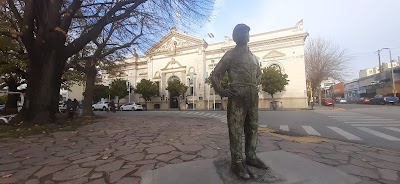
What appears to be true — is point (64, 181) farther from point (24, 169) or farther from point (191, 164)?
point (191, 164)

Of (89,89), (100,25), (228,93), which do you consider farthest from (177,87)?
(228,93)

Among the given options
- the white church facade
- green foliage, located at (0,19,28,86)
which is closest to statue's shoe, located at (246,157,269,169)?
green foliage, located at (0,19,28,86)

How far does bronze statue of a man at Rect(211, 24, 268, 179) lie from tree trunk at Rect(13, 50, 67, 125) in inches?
401

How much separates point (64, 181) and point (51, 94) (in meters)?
9.23

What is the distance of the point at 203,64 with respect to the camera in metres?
40.3

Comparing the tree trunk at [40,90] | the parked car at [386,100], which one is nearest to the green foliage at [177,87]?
the tree trunk at [40,90]

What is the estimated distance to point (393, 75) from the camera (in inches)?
1575

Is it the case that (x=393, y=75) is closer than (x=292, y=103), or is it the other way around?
(x=292, y=103)

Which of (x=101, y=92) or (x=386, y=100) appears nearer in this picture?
(x=386, y=100)

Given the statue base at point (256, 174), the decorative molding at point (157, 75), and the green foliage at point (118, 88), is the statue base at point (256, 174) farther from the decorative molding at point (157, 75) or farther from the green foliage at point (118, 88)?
the decorative molding at point (157, 75)

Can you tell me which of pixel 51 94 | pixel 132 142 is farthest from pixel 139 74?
pixel 132 142

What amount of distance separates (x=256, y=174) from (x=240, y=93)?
114cm

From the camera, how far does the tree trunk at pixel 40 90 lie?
10947 mm

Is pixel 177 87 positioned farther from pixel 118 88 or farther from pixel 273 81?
pixel 273 81
